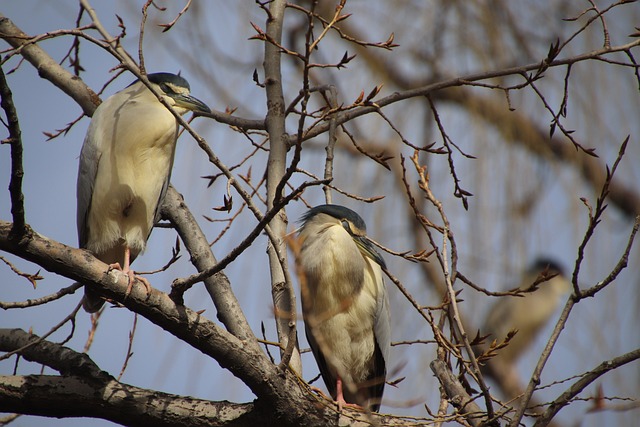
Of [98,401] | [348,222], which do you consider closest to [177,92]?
[348,222]

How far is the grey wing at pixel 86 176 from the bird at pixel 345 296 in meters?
0.91

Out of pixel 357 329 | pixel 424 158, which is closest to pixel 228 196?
pixel 357 329

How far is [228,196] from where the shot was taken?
5.34 feet

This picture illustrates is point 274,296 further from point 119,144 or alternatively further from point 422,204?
point 422,204

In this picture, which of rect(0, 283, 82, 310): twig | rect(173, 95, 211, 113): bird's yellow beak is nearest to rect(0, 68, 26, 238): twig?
rect(0, 283, 82, 310): twig

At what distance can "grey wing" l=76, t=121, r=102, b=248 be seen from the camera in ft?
8.68

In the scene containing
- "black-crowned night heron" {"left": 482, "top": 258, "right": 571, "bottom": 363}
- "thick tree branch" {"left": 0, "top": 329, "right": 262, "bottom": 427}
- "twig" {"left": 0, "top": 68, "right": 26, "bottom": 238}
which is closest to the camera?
"twig" {"left": 0, "top": 68, "right": 26, "bottom": 238}

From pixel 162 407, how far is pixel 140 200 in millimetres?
1049

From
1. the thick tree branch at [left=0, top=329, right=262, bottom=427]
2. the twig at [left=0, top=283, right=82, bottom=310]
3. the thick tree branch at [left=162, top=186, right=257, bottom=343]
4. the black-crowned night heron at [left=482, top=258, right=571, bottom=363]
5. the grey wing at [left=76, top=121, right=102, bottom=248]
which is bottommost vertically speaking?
the thick tree branch at [left=0, top=329, right=262, bottom=427]

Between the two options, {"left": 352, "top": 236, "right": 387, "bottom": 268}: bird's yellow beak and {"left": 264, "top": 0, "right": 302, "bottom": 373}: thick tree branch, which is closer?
{"left": 264, "top": 0, "right": 302, "bottom": 373}: thick tree branch

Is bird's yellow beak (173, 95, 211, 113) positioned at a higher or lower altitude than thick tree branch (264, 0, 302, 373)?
higher

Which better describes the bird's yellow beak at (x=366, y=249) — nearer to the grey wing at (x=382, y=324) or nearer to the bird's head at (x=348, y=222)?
the bird's head at (x=348, y=222)

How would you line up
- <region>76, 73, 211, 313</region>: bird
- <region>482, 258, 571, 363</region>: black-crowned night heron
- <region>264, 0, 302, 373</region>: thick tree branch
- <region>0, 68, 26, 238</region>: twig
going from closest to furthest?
<region>0, 68, 26, 238</region>: twig, <region>264, 0, 302, 373</region>: thick tree branch, <region>76, 73, 211, 313</region>: bird, <region>482, 258, 571, 363</region>: black-crowned night heron

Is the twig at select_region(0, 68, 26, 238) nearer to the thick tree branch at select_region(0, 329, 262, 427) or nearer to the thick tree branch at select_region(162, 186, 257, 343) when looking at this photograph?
the thick tree branch at select_region(0, 329, 262, 427)
